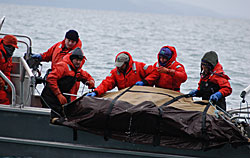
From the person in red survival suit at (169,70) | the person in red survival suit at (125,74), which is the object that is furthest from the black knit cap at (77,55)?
the person in red survival suit at (169,70)

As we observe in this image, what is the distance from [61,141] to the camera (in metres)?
5.45

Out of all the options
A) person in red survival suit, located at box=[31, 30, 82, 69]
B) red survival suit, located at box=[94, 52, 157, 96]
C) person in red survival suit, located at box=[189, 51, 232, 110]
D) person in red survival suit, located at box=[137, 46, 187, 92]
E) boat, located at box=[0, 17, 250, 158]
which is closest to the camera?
boat, located at box=[0, 17, 250, 158]

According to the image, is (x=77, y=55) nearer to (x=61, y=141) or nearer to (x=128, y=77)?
(x=128, y=77)

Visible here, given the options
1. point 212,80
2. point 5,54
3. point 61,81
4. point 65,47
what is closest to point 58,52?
point 65,47

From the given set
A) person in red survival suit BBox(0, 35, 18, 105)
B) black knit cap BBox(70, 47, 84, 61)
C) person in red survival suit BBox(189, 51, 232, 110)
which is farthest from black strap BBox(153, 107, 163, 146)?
person in red survival suit BBox(0, 35, 18, 105)

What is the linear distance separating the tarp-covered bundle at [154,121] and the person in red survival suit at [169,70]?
0.50 m

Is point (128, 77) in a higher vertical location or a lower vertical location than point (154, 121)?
higher

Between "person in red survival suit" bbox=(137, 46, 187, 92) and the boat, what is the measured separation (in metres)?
0.34

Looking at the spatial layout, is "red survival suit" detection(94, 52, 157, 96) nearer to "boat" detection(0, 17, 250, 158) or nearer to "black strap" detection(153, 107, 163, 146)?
"boat" detection(0, 17, 250, 158)

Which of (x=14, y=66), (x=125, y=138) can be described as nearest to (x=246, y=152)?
(x=125, y=138)

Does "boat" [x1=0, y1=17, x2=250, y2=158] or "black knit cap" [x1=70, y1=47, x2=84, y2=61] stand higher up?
"black knit cap" [x1=70, y1=47, x2=84, y2=61]

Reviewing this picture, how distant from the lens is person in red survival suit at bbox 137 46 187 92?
5.75 m

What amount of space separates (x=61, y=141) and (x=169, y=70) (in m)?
1.72

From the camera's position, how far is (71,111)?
5273 millimetres
